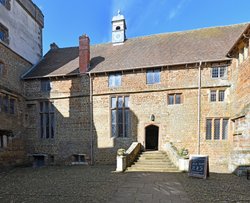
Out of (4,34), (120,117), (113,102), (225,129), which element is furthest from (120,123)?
(4,34)

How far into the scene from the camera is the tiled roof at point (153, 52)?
1442 centimetres

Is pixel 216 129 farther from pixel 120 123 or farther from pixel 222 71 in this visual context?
pixel 120 123

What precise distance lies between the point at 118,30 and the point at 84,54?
4.91 meters

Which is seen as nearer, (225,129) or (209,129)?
(225,129)

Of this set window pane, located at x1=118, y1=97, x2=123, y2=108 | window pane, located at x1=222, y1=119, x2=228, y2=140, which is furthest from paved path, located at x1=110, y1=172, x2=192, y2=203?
window pane, located at x1=118, y1=97, x2=123, y2=108

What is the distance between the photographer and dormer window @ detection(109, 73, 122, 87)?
1505cm

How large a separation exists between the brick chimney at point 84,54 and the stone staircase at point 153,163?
834 cm

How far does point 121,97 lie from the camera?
1505 cm

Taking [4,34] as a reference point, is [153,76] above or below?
below

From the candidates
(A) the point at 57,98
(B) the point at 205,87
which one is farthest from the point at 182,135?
(A) the point at 57,98

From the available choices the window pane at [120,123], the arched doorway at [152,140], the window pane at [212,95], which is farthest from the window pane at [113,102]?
the window pane at [212,95]

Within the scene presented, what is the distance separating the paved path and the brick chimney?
9815 millimetres

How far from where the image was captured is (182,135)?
13773 mm

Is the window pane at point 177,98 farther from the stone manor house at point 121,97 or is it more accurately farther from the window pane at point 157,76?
the window pane at point 157,76
